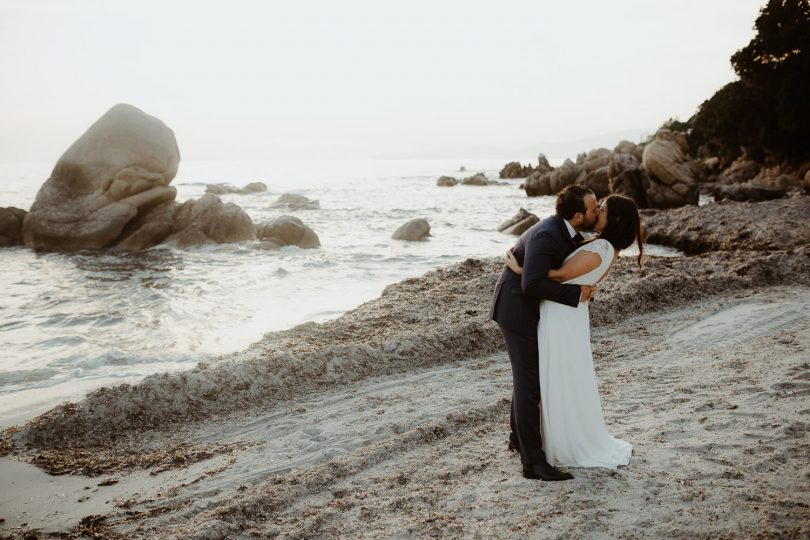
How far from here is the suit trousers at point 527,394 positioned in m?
4.41

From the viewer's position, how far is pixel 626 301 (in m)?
A: 9.56

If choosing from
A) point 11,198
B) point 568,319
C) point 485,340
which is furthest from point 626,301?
point 11,198

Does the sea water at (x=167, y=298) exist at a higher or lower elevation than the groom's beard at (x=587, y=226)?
lower

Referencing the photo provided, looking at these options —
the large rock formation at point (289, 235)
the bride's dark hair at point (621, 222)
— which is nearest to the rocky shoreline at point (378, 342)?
the bride's dark hair at point (621, 222)

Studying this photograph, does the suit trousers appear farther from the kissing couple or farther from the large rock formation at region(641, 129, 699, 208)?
the large rock formation at region(641, 129, 699, 208)

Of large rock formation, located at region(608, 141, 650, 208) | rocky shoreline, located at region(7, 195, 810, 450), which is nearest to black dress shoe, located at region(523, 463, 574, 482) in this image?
rocky shoreline, located at region(7, 195, 810, 450)

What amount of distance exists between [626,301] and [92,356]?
865 cm

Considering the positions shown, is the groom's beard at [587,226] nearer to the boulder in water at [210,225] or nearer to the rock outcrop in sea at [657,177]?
the boulder in water at [210,225]

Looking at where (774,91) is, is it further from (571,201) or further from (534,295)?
(534,295)

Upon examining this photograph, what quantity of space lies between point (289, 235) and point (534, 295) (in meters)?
16.3

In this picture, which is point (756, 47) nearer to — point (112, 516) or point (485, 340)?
point (485, 340)

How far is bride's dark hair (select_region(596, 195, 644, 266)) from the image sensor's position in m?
4.15

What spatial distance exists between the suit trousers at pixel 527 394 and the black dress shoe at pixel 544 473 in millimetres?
38

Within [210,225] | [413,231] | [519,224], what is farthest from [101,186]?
[519,224]
